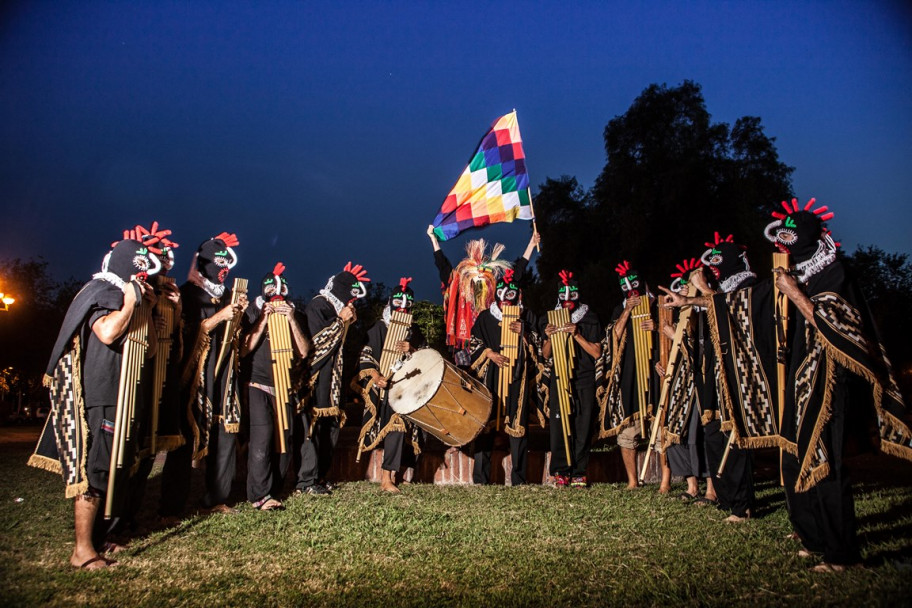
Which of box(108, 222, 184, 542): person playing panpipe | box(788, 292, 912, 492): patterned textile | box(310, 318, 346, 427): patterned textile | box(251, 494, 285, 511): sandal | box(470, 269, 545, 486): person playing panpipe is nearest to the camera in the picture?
box(788, 292, 912, 492): patterned textile

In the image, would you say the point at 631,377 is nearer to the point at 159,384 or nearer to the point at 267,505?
the point at 267,505

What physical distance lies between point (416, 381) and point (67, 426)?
2.74m

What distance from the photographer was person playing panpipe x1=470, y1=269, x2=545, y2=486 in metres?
6.55

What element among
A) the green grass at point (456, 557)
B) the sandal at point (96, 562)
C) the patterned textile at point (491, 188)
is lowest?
the green grass at point (456, 557)

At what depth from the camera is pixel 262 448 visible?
511 cm

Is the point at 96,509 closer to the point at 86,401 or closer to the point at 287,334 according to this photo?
the point at 86,401

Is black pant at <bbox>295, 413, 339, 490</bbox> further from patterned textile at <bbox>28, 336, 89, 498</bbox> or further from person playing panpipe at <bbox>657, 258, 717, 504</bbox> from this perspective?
person playing panpipe at <bbox>657, 258, 717, 504</bbox>

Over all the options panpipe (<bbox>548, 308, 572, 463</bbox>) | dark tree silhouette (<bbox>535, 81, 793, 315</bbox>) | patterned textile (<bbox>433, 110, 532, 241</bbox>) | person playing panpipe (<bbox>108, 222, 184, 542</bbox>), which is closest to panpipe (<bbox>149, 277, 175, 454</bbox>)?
person playing panpipe (<bbox>108, 222, 184, 542</bbox>)

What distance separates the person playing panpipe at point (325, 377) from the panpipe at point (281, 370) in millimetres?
416

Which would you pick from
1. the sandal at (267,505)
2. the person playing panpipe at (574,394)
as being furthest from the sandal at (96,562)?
the person playing panpipe at (574,394)

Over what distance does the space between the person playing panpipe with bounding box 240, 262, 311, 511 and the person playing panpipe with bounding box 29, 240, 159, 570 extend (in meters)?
1.51

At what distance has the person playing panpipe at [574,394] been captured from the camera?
6449mm

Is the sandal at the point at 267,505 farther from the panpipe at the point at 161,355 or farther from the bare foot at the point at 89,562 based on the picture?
the bare foot at the point at 89,562

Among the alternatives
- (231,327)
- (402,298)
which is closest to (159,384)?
(231,327)
